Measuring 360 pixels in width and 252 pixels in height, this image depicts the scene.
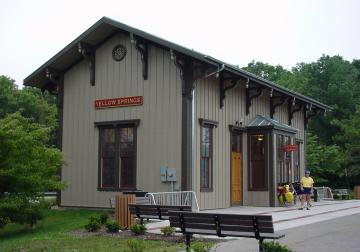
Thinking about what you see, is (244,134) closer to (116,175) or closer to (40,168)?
(116,175)

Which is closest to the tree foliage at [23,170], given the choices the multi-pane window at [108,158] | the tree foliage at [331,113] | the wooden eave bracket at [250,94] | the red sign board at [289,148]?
the multi-pane window at [108,158]

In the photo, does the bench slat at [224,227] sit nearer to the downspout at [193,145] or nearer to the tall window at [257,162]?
the downspout at [193,145]

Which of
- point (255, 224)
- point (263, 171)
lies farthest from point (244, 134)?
point (255, 224)

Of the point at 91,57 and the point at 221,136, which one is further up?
the point at 91,57

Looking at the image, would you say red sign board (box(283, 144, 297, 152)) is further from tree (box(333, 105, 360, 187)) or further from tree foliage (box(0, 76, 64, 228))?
tree (box(333, 105, 360, 187))

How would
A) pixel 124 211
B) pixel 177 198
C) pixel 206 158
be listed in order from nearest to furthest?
1. pixel 124 211
2. pixel 177 198
3. pixel 206 158

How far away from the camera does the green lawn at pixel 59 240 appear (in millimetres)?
13508

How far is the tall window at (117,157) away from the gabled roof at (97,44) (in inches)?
132

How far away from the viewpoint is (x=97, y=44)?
78.8ft

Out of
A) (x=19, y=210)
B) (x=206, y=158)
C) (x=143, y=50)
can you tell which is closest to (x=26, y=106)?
(x=143, y=50)

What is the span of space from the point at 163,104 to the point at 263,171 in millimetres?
5409

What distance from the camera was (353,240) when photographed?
13180 millimetres

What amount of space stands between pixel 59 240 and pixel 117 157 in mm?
8192

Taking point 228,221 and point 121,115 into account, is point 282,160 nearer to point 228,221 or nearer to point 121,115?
point 121,115
